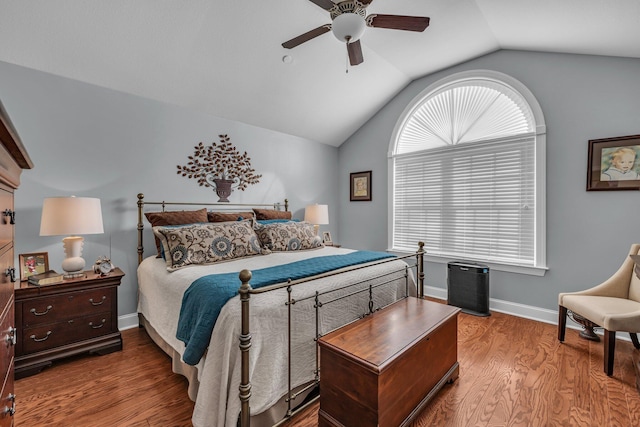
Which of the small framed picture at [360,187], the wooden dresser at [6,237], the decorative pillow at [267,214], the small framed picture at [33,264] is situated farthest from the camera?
the small framed picture at [360,187]

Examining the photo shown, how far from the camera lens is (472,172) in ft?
11.8

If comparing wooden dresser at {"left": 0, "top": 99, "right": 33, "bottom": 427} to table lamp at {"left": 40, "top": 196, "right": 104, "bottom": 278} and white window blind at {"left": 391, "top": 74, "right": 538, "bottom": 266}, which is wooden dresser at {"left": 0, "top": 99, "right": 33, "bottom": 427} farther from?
white window blind at {"left": 391, "top": 74, "right": 538, "bottom": 266}

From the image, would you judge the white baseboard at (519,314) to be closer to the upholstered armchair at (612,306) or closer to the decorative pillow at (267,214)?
the upholstered armchair at (612,306)

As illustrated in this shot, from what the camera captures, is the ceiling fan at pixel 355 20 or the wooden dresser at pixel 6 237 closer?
the wooden dresser at pixel 6 237

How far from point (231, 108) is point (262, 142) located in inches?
25.8

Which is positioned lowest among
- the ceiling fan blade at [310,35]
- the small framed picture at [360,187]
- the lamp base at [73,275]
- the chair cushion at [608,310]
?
the chair cushion at [608,310]

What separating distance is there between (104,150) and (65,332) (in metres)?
1.64

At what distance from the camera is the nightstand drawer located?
211 cm

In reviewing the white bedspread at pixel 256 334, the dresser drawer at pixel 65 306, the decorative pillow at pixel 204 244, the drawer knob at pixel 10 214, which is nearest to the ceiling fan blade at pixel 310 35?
the decorative pillow at pixel 204 244

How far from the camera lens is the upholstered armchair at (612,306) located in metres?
2.06

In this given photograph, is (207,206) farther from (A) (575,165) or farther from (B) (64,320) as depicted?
(A) (575,165)

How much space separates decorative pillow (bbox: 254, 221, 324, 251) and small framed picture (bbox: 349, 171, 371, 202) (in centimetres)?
173

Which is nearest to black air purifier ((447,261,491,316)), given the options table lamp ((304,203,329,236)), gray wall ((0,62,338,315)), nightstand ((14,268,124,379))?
table lamp ((304,203,329,236))

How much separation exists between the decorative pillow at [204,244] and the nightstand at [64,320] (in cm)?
58
